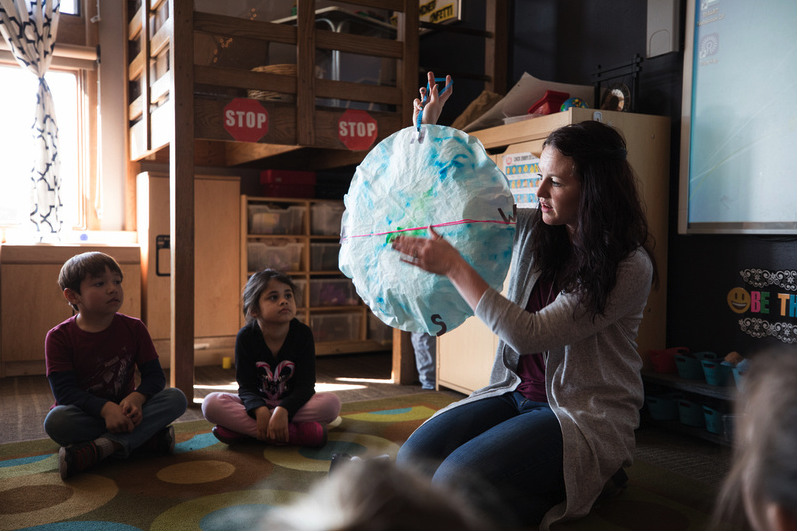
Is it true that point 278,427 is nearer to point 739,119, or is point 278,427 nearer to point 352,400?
point 352,400

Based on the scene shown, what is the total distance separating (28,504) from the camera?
178 cm

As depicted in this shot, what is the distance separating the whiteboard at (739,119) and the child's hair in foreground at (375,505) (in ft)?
7.48

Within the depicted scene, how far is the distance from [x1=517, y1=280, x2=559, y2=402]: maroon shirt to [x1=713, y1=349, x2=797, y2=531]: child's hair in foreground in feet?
3.66

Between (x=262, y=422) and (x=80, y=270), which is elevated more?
(x=80, y=270)

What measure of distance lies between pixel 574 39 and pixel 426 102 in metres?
1.85

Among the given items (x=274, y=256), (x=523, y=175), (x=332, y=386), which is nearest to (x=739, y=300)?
(x=523, y=175)

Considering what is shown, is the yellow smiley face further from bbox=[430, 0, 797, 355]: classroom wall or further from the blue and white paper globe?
the blue and white paper globe

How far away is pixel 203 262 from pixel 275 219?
51cm

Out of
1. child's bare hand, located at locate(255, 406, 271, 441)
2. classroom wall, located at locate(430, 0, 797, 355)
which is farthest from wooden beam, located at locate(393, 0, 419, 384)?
child's bare hand, located at locate(255, 406, 271, 441)

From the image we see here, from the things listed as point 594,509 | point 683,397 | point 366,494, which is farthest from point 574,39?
point 366,494

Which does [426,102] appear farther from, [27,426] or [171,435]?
[27,426]

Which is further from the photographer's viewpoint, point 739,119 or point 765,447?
point 739,119

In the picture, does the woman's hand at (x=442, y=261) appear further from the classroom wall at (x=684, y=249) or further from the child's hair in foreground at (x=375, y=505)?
the classroom wall at (x=684, y=249)

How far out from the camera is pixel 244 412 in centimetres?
234
